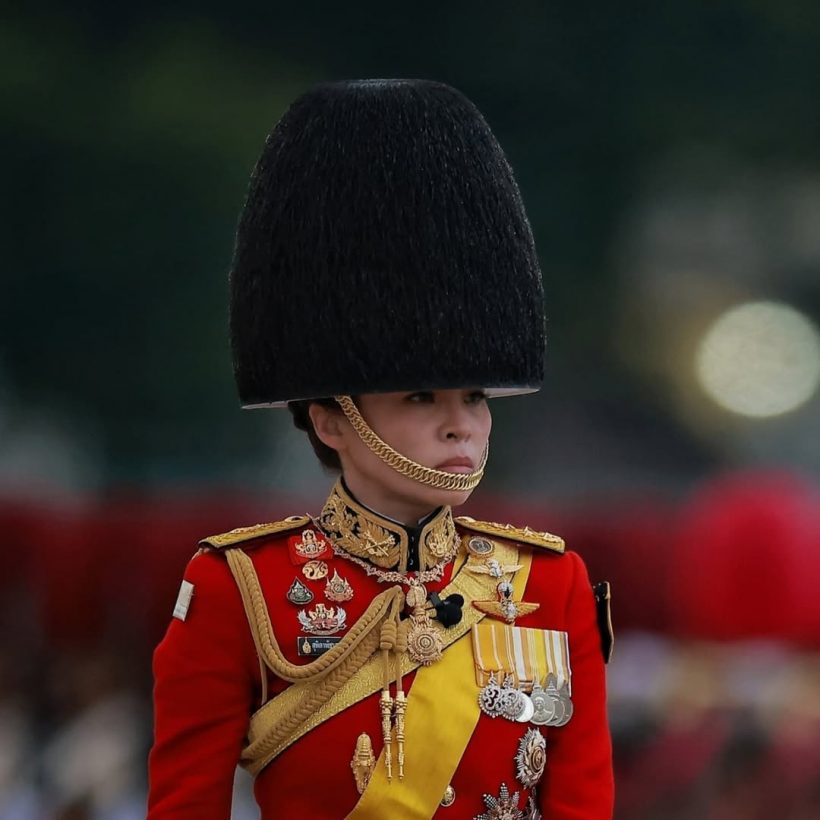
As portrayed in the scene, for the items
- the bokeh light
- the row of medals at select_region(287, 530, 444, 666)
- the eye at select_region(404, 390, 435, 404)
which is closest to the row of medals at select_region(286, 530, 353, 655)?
the row of medals at select_region(287, 530, 444, 666)

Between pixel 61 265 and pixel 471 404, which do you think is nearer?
pixel 471 404

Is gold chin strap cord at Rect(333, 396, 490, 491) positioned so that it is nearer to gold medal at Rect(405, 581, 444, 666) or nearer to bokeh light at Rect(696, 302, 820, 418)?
gold medal at Rect(405, 581, 444, 666)

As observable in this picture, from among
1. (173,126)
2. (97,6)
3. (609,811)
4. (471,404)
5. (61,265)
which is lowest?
(609,811)

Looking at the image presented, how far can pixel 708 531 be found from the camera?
170 inches

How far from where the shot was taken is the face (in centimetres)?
227

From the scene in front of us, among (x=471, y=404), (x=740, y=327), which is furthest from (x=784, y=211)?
(x=471, y=404)

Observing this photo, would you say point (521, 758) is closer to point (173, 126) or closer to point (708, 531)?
point (708, 531)

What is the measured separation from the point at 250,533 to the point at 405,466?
271mm

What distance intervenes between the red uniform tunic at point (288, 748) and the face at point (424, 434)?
6.2 inches

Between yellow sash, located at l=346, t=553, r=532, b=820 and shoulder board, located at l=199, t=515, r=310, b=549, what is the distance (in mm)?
278

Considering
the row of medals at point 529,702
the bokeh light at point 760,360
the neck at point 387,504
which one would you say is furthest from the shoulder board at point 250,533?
the bokeh light at point 760,360

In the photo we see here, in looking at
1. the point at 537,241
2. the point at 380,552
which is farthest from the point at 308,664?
the point at 537,241

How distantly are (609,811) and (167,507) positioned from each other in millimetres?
2051

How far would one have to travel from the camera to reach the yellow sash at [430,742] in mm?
2264
